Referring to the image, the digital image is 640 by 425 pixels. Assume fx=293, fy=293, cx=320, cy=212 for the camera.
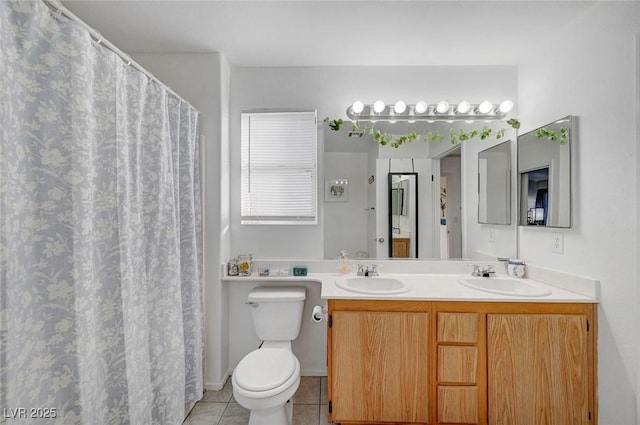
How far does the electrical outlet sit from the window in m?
1.59

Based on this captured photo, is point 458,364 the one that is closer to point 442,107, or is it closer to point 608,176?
point 608,176

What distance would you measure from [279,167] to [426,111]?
1194 millimetres

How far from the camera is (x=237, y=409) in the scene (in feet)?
6.33

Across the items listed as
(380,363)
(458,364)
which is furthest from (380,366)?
(458,364)

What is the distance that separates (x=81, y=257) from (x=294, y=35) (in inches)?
67.0

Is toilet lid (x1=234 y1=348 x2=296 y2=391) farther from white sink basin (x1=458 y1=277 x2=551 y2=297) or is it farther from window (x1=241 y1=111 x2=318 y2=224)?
white sink basin (x1=458 y1=277 x2=551 y2=297)

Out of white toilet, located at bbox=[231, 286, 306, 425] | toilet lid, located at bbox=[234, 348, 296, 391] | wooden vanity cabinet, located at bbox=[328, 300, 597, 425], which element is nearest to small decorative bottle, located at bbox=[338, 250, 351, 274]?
white toilet, located at bbox=[231, 286, 306, 425]

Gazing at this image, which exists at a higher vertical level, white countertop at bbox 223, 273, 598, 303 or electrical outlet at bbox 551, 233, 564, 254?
electrical outlet at bbox 551, 233, 564, 254

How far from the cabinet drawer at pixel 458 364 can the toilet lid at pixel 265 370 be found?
2.76 feet

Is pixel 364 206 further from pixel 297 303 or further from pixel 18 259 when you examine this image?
pixel 18 259

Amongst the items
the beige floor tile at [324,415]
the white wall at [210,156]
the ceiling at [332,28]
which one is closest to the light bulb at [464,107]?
the ceiling at [332,28]

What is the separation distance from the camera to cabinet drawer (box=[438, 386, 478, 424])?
164cm

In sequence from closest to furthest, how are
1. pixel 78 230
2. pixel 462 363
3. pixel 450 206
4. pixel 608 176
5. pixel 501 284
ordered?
1. pixel 78 230
2. pixel 608 176
3. pixel 462 363
4. pixel 501 284
5. pixel 450 206

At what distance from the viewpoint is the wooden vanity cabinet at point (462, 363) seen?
1604mm
